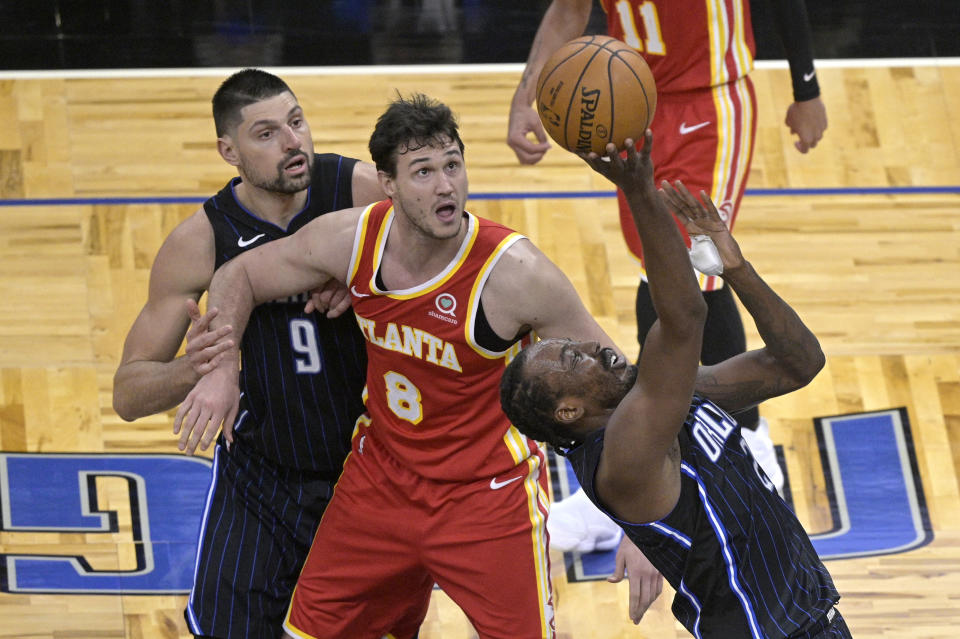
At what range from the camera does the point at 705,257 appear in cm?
344

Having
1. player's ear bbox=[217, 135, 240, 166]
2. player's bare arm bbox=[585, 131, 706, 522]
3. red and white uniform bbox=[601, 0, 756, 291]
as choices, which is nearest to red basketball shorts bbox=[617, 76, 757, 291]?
red and white uniform bbox=[601, 0, 756, 291]

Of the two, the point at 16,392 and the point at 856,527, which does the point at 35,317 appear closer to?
the point at 16,392

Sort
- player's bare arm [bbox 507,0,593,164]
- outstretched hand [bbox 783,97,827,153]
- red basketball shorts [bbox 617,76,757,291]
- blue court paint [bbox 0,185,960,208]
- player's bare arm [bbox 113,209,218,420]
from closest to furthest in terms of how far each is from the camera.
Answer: player's bare arm [bbox 113,209,218,420] < red basketball shorts [bbox 617,76,757,291] < player's bare arm [bbox 507,0,593,164] < outstretched hand [bbox 783,97,827,153] < blue court paint [bbox 0,185,960,208]

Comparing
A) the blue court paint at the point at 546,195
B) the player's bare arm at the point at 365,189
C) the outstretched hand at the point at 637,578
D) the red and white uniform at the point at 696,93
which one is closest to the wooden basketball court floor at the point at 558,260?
the blue court paint at the point at 546,195

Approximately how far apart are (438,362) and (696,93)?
174 centimetres

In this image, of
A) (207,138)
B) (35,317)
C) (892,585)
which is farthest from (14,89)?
(892,585)

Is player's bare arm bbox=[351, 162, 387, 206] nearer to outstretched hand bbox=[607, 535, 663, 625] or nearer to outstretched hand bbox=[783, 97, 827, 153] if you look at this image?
outstretched hand bbox=[607, 535, 663, 625]

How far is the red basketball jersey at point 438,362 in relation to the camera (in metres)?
4.14

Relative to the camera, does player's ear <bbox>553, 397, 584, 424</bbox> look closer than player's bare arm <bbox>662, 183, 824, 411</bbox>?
Yes

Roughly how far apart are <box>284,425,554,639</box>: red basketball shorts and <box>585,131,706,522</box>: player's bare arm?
0.98 meters

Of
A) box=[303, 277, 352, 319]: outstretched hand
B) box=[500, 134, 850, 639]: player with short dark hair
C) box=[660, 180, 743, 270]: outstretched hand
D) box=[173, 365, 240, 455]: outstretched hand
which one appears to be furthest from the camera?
box=[303, 277, 352, 319]: outstretched hand

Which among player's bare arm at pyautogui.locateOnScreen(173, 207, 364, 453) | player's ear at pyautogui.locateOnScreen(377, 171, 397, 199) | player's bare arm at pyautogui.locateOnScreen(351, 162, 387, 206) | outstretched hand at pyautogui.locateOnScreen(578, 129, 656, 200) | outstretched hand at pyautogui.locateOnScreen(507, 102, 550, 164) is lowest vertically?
outstretched hand at pyautogui.locateOnScreen(578, 129, 656, 200)

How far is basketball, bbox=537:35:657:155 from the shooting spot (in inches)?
143

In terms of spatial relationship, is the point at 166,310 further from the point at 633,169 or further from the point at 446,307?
the point at 633,169
